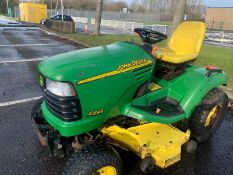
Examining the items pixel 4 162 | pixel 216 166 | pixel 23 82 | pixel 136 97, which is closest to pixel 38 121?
pixel 4 162

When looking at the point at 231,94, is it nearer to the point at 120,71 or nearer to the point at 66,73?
the point at 120,71

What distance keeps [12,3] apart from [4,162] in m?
71.3

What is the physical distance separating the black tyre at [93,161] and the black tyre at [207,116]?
1.34m

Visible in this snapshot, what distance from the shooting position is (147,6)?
75125 mm

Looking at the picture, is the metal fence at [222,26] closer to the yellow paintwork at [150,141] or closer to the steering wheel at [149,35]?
the steering wheel at [149,35]

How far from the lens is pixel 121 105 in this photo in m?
2.83

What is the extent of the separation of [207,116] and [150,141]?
1079 millimetres

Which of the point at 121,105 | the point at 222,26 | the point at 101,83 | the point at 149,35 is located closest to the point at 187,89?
the point at 149,35

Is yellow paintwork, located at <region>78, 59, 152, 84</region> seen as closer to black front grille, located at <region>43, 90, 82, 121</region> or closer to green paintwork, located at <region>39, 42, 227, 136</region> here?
green paintwork, located at <region>39, 42, 227, 136</region>

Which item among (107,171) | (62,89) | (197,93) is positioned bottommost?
(107,171)

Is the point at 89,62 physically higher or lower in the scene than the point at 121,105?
higher

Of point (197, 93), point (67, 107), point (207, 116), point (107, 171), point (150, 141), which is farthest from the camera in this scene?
point (207, 116)

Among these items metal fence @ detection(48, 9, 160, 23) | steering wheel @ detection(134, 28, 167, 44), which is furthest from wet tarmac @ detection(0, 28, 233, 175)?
metal fence @ detection(48, 9, 160, 23)

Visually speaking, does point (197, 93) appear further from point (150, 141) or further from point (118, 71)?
point (118, 71)
